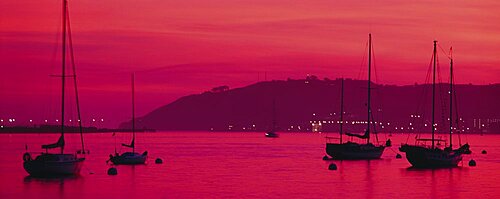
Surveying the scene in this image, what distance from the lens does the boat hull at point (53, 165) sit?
209 ft

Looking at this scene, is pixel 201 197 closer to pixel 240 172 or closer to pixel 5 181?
pixel 5 181

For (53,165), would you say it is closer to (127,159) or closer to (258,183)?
(258,183)

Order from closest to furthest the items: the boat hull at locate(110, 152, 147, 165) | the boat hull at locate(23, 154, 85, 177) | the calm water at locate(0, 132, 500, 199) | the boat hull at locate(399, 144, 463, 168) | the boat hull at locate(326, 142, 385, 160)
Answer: the calm water at locate(0, 132, 500, 199)
the boat hull at locate(23, 154, 85, 177)
the boat hull at locate(399, 144, 463, 168)
the boat hull at locate(110, 152, 147, 165)
the boat hull at locate(326, 142, 385, 160)

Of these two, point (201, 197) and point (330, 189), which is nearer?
point (201, 197)

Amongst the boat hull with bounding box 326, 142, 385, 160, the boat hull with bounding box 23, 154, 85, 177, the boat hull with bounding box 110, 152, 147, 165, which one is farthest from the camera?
the boat hull with bounding box 326, 142, 385, 160

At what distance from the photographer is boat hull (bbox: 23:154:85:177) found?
63562 millimetres

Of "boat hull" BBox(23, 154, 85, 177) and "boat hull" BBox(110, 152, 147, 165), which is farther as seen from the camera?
"boat hull" BBox(110, 152, 147, 165)

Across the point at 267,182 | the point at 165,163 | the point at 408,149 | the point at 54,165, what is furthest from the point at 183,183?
the point at 165,163

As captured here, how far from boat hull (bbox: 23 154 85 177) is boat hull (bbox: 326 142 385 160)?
37119 millimetres

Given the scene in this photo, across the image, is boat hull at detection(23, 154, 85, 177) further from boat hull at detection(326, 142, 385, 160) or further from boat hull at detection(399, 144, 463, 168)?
boat hull at detection(326, 142, 385, 160)

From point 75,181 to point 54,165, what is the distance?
3751 millimetres

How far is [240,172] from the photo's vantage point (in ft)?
279

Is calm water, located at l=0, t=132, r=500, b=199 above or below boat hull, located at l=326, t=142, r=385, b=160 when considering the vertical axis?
below

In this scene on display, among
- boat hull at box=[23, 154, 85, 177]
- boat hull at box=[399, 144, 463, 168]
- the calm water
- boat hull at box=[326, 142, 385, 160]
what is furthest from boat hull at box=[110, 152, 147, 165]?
boat hull at box=[399, 144, 463, 168]
